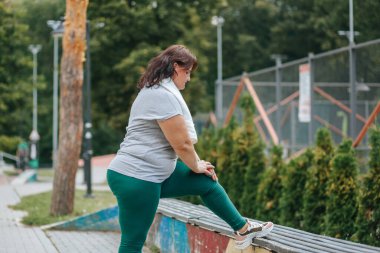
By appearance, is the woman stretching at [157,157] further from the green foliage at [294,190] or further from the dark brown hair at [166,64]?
the green foliage at [294,190]

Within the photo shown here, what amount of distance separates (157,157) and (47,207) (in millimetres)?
10290

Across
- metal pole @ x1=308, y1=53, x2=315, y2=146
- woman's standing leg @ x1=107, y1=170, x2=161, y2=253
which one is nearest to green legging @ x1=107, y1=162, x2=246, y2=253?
woman's standing leg @ x1=107, y1=170, x2=161, y2=253

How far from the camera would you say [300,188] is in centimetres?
1004

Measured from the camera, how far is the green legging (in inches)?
195

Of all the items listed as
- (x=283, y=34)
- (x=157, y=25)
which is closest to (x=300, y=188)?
(x=157, y=25)

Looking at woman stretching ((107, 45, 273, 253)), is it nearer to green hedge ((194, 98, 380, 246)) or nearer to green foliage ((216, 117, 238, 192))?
green hedge ((194, 98, 380, 246))

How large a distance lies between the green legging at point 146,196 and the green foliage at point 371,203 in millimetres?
3046

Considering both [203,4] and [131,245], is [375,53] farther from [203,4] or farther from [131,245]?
[203,4]

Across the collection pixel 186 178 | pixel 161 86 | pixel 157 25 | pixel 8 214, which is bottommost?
pixel 8 214

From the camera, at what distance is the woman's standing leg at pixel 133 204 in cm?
494

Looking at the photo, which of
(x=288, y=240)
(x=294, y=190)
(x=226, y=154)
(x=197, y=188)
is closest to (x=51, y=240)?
(x=294, y=190)

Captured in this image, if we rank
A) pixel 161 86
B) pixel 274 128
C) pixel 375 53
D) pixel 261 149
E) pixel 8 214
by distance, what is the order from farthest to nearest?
pixel 274 128
pixel 8 214
pixel 261 149
pixel 375 53
pixel 161 86

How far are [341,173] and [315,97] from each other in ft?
20.2

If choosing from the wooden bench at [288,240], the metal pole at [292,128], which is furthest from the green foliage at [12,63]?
the wooden bench at [288,240]
